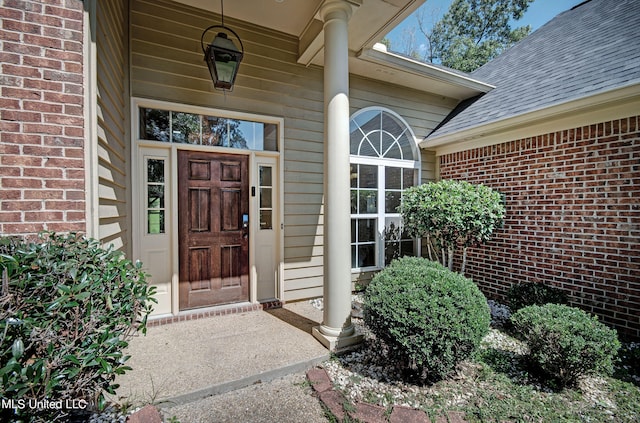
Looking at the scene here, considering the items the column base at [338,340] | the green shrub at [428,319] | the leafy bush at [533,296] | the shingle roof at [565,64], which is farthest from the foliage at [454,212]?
the column base at [338,340]

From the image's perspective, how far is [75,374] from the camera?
1.10m

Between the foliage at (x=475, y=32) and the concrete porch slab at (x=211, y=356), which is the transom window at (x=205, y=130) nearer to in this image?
the concrete porch slab at (x=211, y=356)

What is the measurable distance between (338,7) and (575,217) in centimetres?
366

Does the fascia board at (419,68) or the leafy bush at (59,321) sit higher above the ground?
the fascia board at (419,68)


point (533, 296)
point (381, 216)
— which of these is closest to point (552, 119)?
point (533, 296)

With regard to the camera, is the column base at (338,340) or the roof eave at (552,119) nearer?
the column base at (338,340)

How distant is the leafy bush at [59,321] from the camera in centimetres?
103

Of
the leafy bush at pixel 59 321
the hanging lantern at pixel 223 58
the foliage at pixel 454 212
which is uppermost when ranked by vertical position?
the hanging lantern at pixel 223 58

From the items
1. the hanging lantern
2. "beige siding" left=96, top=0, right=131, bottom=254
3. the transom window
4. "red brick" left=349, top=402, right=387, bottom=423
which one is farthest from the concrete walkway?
the hanging lantern

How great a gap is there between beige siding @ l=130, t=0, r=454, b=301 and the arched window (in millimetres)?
444

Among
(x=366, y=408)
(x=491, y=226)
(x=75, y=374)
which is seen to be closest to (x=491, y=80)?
(x=491, y=226)

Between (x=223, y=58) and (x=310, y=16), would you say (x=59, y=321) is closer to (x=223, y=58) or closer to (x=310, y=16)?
(x=223, y=58)

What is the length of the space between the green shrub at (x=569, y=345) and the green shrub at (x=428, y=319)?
1.70 ft

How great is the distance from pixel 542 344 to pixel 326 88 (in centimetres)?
292
